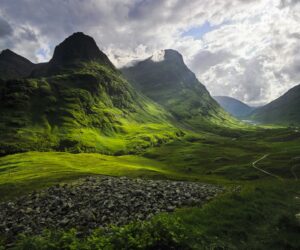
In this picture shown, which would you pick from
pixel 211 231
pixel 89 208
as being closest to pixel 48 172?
pixel 89 208

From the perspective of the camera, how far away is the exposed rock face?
3569 centimetres

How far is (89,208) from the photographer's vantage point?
40.6 m

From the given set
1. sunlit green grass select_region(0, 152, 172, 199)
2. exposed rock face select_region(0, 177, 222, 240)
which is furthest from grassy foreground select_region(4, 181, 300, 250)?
sunlit green grass select_region(0, 152, 172, 199)

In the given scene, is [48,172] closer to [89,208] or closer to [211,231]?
[89,208]

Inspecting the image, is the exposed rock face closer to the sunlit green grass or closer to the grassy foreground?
the grassy foreground

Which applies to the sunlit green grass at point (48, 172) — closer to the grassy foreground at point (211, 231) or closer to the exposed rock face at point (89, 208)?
the exposed rock face at point (89, 208)

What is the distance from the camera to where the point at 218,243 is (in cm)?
2230

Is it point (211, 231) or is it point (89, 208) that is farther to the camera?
point (89, 208)

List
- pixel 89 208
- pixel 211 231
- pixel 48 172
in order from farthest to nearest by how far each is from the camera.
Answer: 1. pixel 48 172
2. pixel 89 208
3. pixel 211 231

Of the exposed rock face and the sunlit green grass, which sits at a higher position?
the sunlit green grass

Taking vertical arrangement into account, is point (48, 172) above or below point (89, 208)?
above

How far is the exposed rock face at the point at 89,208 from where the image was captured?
35.7 meters

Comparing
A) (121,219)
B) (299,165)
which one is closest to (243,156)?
(299,165)

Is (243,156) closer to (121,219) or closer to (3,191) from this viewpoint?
(3,191)
